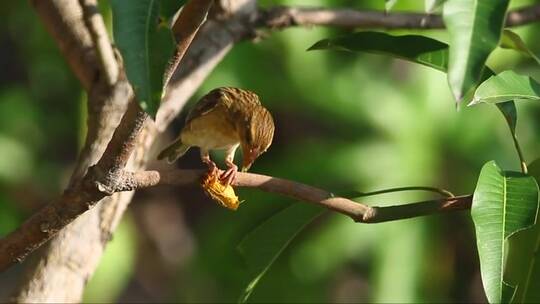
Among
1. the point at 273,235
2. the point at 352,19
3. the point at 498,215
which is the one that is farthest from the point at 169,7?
the point at 352,19

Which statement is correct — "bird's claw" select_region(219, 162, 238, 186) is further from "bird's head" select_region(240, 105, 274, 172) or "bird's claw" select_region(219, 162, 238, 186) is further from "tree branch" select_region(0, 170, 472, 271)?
"bird's head" select_region(240, 105, 274, 172)

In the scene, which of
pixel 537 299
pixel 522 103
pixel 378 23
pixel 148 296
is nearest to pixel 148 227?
pixel 148 296

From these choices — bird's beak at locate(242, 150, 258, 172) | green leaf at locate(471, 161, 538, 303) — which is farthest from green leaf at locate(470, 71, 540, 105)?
A: bird's beak at locate(242, 150, 258, 172)

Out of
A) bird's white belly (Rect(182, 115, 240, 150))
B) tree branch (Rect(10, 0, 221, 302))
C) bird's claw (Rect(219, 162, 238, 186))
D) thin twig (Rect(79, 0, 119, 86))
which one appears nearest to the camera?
bird's claw (Rect(219, 162, 238, 186))

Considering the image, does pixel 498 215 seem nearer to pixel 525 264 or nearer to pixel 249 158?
pixel 525 264

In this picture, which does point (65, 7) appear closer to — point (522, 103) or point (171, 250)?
point (522, 103)

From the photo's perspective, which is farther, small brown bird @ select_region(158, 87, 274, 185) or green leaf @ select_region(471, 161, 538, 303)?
small brown bird @ select_region(158, 87, 274, 185)
